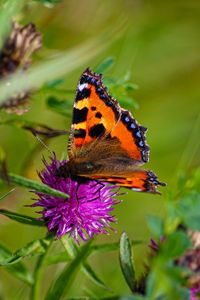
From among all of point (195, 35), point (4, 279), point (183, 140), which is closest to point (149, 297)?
point (4, 279)

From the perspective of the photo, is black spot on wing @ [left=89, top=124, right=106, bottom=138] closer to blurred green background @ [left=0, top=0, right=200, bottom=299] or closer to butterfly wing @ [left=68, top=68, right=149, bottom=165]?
butterfly wing @ [left=68, top=68, right=149, bottom=165]

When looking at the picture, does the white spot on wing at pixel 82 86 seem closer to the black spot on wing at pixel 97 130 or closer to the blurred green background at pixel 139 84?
the black spot on wing at pixel 97 130

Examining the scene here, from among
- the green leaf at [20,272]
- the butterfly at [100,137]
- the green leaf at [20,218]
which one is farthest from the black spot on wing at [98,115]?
the green leaf at [20,272]

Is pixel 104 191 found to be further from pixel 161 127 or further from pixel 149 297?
pixel 161 127

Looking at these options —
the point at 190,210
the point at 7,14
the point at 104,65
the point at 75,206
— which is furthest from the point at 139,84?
the point at 190,210

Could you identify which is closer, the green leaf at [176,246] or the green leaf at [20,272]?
the green leaf at [176,246]

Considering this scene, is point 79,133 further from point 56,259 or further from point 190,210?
point 190,210

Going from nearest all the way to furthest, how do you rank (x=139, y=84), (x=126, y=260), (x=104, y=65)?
(x=126, y=260), (x=104, y=65), (x=139, y=84)
